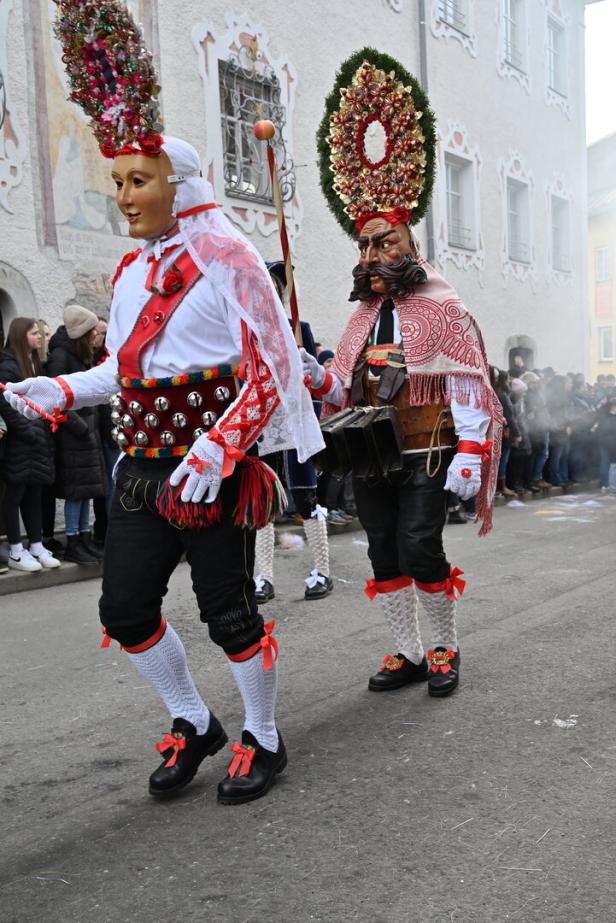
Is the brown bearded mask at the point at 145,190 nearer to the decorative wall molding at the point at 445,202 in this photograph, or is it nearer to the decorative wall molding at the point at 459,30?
the decorative wall molding at the point at 445,202

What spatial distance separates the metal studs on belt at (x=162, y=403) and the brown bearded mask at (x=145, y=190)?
506mm

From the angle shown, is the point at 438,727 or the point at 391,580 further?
the point at 391,580

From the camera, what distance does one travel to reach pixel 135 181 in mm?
2855

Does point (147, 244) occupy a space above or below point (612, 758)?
above

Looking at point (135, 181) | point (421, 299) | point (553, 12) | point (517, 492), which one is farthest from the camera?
point (553, 12)

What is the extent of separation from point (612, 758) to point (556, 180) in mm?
17325

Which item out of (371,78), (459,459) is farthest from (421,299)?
(371,78)

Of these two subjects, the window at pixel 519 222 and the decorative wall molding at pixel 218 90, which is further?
the window at pixel 519 222

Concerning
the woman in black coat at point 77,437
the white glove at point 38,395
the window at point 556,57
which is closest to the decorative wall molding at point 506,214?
the window at point 556,57

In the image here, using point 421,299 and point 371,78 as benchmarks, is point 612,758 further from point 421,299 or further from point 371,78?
point 371,78

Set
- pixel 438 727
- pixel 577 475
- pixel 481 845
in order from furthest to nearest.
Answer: pixel 577 475 < pixel 438 727 < pixel 481 845

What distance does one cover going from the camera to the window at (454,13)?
14554mm

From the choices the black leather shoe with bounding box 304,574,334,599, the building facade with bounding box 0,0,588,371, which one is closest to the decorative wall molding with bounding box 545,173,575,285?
the building facade with bounding box 0,0,588,371

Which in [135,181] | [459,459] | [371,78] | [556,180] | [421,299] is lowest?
[459,459]
